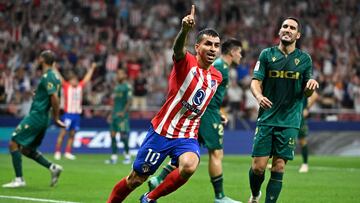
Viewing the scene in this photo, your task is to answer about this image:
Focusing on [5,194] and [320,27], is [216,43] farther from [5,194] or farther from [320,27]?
[320,27]

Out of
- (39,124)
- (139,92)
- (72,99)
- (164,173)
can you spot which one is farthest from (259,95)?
(139,92)

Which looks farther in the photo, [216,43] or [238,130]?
[238,130]

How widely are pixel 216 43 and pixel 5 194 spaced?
503 centimetres

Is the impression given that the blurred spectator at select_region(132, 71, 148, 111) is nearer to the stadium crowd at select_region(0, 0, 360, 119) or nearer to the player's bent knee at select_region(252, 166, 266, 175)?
the stadium crowd at select_region(0, 0, 360, 119)

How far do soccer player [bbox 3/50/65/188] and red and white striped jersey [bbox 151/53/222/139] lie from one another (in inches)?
205

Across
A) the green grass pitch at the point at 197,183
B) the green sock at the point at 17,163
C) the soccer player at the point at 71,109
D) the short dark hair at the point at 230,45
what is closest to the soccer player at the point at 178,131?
the green grass pitch at the point at 197,183

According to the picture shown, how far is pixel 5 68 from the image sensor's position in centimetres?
2742

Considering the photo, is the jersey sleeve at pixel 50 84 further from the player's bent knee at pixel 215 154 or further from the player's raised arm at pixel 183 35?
the player's raised arm at pixel 183 35

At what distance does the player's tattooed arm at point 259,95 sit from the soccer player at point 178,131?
2.84 ft

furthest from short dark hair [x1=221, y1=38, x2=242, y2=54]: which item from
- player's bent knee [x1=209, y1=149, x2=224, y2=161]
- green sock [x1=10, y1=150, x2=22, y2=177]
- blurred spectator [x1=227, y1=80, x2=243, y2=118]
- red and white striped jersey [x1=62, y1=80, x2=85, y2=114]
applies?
blurred spectator [x1=227, y1=80, x2=243, y2=118]

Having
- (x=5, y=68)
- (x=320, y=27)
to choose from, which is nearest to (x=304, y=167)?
(x=5, y=68)

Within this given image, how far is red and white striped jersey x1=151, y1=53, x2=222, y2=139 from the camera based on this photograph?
31.3ft

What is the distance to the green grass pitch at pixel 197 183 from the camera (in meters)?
13.0

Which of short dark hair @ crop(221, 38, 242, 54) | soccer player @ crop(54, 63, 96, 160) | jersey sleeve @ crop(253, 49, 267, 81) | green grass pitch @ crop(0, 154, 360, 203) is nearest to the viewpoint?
jersey sleeve @ crop(253, 49, 267, 81)
